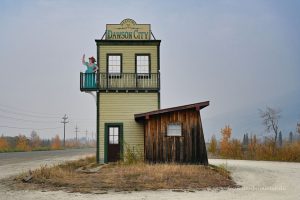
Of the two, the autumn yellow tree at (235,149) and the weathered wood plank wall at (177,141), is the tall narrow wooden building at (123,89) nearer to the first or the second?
the weathered wood plank wall at (177,141)

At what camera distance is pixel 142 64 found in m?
25.3

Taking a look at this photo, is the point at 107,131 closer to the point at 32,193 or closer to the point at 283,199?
the point at 32,193

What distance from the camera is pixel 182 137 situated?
72.7 feet

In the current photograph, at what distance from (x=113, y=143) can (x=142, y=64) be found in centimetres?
539

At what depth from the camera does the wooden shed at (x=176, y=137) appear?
2208cm

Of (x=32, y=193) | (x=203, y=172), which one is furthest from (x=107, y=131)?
(x=32, y=193)

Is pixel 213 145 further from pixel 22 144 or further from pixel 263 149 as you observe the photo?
pixel 22 144

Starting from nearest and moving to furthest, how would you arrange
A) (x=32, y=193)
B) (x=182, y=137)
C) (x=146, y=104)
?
(x=32, y=193) < (x=182, y=137) < (x=146, y=104)

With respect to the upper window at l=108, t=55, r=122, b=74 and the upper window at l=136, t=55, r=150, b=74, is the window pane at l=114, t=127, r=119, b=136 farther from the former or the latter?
the upper window at l=136, t=55, r=150, b=74

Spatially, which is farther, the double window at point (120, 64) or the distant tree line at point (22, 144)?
the distant tree line at point (22, 144)

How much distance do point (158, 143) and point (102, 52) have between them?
7.25 meters

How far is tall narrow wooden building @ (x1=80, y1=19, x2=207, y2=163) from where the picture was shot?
2459cm

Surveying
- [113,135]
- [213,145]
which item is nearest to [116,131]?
[113,135]

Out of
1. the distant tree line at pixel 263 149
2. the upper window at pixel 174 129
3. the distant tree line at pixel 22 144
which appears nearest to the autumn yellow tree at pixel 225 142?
the distant tree line at pixel 263 149
